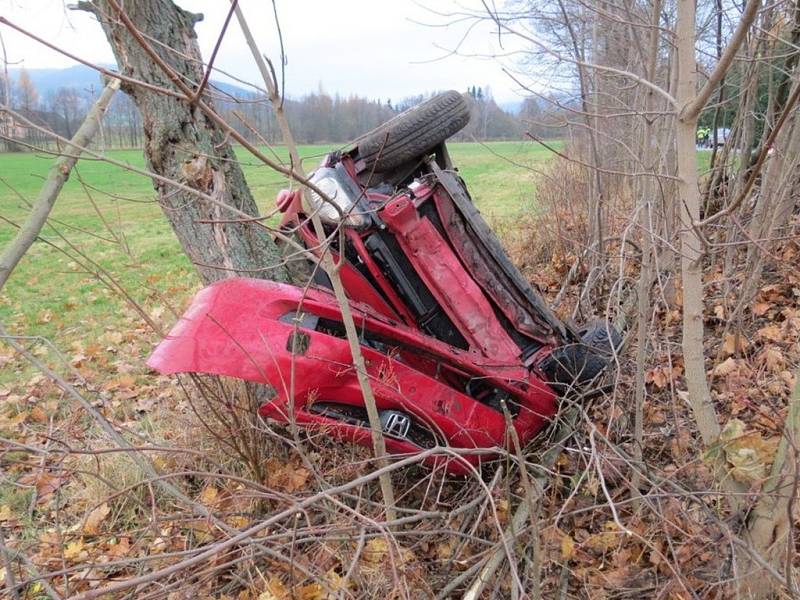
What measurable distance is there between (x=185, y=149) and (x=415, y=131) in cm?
136

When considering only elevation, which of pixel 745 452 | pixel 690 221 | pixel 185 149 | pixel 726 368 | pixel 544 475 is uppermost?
pixel 185 149

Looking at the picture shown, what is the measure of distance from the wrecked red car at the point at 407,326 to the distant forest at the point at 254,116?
1.02 feet

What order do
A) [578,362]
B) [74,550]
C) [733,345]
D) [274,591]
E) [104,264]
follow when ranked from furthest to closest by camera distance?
1. [104,264]
2. [733,345]
3. [578,362]
4. [74,550]
5. [274,591]

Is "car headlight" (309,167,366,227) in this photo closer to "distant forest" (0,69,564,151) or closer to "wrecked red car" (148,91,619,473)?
"wrecked red car" (148,91,619,473)

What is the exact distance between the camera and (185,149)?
3.26 m

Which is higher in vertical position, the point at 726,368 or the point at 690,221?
the point at 690,221

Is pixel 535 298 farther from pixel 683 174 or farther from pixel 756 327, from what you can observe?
pixel 756 327

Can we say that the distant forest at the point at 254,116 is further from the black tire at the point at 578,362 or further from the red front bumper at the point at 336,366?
the black tire at the point at 578,362

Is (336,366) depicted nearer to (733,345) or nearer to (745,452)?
(745,452)

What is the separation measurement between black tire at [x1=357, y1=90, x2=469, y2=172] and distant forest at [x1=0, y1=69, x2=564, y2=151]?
0.37 ft

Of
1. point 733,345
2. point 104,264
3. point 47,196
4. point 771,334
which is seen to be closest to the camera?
point 47,196

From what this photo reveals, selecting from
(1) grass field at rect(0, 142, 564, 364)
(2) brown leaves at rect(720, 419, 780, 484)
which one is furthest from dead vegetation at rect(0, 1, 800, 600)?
(1) grass field at rect(0, 142, 564, 364)

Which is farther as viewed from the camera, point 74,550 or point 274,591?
point 74,550

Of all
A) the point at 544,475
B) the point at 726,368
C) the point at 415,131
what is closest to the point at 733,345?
the point at 726,368
